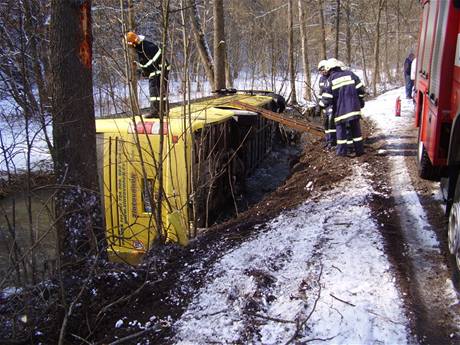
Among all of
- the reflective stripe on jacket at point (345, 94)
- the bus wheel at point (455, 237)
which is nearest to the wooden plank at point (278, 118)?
the reflective stripe on jacket at point (345, 94)

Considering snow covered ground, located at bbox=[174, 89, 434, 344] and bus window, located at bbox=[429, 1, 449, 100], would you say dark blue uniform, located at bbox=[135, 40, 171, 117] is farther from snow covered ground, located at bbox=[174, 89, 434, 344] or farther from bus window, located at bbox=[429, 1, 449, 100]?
bus window, located at bbox=[429, 1, 449, 100]

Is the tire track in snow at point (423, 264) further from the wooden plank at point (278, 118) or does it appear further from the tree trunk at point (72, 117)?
the tree trunk at point (72, 117)

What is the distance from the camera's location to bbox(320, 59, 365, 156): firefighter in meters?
7.52

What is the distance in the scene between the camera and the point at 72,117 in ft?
15.1

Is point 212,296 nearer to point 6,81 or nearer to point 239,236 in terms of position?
point 239,236

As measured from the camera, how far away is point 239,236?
15.7 ft

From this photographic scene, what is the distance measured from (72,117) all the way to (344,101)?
15.0 feet

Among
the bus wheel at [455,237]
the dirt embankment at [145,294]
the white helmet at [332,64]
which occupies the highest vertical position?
the white helmet at [332,64]

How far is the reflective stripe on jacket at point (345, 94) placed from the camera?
7.51 m

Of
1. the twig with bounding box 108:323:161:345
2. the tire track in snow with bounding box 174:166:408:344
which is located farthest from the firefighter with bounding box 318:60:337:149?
the twig with bounding box 108:323:161:345

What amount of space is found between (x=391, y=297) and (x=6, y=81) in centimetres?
400

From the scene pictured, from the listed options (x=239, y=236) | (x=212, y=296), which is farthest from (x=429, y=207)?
(x=212, y=296)

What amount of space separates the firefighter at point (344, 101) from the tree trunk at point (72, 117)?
4332mm

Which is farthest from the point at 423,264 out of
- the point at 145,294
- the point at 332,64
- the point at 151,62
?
the point at 151,62
